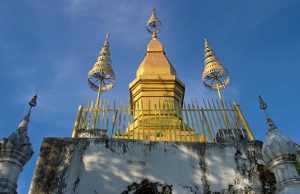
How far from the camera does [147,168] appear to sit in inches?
260

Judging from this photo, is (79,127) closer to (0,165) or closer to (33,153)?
(33,153)

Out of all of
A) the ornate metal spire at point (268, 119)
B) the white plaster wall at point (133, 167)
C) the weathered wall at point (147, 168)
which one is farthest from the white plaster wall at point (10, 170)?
the ornate metal spire at point (268, 119)

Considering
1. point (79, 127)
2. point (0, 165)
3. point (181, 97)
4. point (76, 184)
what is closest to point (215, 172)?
point (76, 184)

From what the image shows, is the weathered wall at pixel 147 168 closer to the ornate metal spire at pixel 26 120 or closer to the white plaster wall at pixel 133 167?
the white plaster wall at pixel 133 167

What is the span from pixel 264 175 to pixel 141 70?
763 cm

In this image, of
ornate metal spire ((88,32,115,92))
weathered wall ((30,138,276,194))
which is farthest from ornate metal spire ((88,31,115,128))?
weathered wall ((30,138,276,194))

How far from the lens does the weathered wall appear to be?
6336 millimetres

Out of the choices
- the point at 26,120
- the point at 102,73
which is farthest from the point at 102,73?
the point at 26,120

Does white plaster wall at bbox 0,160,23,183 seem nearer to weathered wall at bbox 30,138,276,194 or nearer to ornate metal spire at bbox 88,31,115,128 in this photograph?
weathered wall at bbox 30,138,276,194

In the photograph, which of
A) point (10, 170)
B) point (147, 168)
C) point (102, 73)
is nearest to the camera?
point (10, 170)

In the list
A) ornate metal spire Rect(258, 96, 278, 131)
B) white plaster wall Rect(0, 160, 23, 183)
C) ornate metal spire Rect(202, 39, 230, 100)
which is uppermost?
ornate metal spire Rect(202, 39, 230, 100)

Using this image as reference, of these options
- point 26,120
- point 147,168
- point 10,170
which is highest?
point 26,120

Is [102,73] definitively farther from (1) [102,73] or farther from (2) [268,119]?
(2) [268,119]

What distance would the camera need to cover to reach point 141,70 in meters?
13.3
